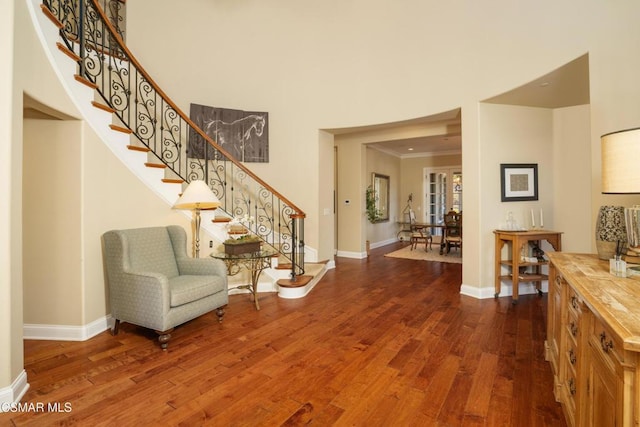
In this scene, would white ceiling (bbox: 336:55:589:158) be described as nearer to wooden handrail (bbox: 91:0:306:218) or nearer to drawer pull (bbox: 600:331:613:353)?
wooden handrail (bbox: 91:0:306:218)

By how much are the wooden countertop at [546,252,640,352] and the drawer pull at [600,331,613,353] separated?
12 cm

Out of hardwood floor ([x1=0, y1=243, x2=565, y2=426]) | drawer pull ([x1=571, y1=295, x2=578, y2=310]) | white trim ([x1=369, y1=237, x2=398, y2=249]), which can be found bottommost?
hardwood floor ([x1=0, y1=243, x2=565, y2=426])

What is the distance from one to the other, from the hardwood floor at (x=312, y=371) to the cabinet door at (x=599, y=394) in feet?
1.76

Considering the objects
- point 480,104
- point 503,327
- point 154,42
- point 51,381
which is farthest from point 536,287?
point 154,42

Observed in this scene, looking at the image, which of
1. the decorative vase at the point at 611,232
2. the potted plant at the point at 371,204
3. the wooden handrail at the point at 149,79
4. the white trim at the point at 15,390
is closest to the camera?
the decorative vase at the point at 611,232

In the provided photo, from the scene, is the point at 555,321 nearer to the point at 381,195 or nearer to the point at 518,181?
the point at 518,181

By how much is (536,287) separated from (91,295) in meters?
5.39

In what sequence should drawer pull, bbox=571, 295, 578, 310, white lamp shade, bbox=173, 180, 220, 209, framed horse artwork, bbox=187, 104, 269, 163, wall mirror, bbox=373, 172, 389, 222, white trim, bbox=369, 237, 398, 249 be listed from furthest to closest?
white trim, bbox=369, 237, 398, 249 → wall mirror, bbox=373, 172, 389, 222 → framed horse artwork, bbox=187, 104, 269, 163 → white lamp shade, bbox=173, 180, 220, 209 → drawer pull, bbox=571, 295, 578, 310

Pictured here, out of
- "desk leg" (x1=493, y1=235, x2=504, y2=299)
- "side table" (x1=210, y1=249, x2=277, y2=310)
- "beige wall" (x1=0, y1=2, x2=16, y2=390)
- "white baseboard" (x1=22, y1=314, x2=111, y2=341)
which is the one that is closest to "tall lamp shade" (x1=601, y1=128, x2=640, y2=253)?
"desk leg" (x1=493, y1=235, x2=504, y2=299)

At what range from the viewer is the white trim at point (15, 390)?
1851 mm

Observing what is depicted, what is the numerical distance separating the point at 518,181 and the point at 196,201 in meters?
4.18

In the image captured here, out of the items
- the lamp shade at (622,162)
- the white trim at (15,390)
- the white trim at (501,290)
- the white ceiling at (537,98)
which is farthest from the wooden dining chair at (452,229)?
the white trim at (15,390)

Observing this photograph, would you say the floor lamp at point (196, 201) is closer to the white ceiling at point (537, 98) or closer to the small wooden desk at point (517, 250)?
the white ceiling at point (537, 98)

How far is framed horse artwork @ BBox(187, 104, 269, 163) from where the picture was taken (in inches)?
204
